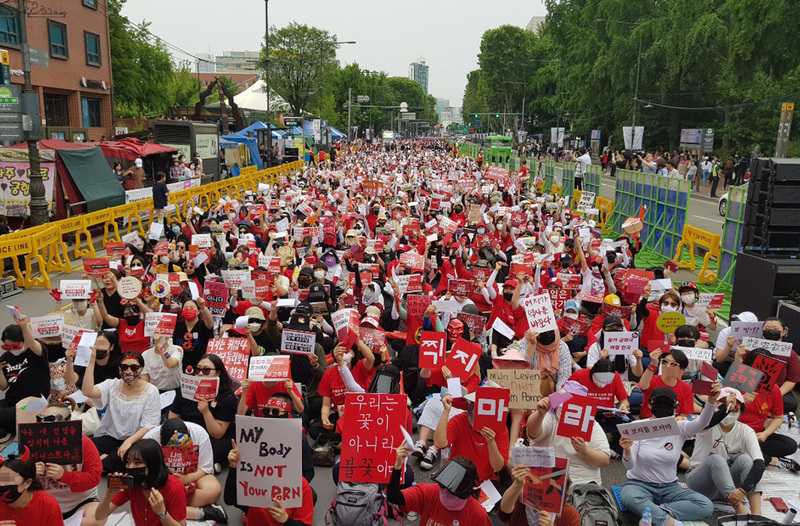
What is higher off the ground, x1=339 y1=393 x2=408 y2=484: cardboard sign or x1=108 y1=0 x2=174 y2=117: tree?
x1=108 y1=0 x2=174 y2=117: tree

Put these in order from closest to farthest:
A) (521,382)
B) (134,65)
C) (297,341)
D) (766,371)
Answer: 1. (521,382)
2. (766,371)
3. (297,341)
4. (134,65)

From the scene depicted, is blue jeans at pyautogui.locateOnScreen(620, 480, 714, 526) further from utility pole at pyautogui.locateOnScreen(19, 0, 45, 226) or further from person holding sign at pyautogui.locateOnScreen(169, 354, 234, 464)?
utility pole at pyautogui.locateOnScreen(19, 0, 45, 226)

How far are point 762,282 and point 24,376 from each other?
10187mm

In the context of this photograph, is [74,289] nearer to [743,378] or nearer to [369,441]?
[369,441]

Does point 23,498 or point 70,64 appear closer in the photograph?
point 23,498

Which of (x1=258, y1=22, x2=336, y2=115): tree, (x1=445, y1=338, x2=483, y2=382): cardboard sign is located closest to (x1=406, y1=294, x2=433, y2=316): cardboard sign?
(x1=445, y1=338, x2=483, y2=382): cardboard sign

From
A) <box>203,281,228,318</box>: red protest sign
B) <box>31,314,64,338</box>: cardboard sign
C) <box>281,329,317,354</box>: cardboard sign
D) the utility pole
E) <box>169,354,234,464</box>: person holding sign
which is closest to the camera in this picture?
<box>169,354,234,464</box>: person holding sign

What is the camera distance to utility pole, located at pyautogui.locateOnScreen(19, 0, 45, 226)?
15.0 metres

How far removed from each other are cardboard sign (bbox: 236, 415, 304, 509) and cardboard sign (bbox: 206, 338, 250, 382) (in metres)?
2.05

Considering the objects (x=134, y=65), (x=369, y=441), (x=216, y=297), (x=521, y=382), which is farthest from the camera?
(x=134, y=65)

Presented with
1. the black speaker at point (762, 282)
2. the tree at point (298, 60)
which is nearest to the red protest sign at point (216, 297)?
the black speaker at point (762, 282)

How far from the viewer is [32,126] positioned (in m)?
15.1

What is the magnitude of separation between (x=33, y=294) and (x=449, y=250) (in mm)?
8350

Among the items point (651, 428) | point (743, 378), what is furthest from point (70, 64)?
point (651, 428)
